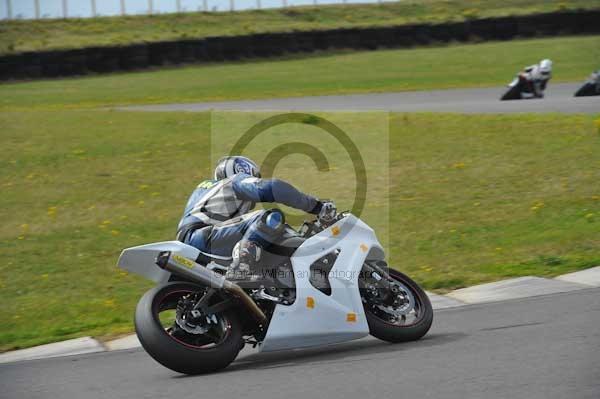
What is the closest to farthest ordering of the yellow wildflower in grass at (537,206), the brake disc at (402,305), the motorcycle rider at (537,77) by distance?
the brake disc at (402,305) → the yellow wildflower in grass at (537,206) → the motorcycle rider at (537,77)

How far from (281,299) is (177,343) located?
0.91m

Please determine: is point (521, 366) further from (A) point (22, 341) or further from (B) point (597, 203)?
(B) point (597, 203)

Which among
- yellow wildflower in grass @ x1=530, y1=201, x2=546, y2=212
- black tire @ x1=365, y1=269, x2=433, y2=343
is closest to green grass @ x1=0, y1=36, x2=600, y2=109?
yellow wildflower in grass @ x1=530, y1=201, x2=546, y2=212

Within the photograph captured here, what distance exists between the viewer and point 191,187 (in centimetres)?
1392

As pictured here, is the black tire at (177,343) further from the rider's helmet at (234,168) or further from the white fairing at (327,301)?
the rider's helmet at (234,168)

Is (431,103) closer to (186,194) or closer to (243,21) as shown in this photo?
(186,194)

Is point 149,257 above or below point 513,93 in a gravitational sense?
above

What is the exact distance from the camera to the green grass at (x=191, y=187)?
968cm

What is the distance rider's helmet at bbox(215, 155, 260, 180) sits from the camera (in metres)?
7.04

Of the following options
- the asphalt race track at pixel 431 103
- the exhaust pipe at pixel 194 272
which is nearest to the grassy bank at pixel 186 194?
the asphalt race track at pixel 431 103

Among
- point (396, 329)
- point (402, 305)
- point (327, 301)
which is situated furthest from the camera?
point (402, 305)

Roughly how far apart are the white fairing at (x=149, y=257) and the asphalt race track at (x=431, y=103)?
1238cm

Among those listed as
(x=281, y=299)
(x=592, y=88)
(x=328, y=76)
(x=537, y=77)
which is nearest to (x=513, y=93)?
(x=537, y=77)

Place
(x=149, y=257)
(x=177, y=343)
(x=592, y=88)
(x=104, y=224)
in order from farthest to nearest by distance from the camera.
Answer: (x=592, y=88)
(x=104, y=224)
(x=149, y=257)
(x=177, y=343)
